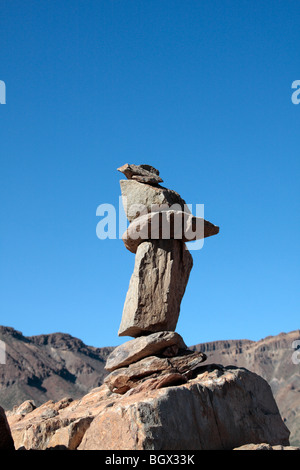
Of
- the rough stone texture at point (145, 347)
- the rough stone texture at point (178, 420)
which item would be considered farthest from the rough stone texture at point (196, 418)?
the rough stone texture at point (145, 347)

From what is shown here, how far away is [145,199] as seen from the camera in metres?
17.8

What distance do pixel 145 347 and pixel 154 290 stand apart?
5.80 feet

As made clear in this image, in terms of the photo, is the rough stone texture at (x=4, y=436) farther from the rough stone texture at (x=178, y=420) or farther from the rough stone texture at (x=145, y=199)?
the rough stone texture at (x=145, y=199)

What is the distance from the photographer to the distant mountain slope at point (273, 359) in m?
110

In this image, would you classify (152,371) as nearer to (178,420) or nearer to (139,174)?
(178,420)

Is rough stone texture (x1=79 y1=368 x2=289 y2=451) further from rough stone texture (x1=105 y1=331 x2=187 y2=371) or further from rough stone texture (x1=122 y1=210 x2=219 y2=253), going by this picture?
→ rough stone texture (x1=122 y1=210 x2=219 y2=253)

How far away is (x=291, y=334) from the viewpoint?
135 meters

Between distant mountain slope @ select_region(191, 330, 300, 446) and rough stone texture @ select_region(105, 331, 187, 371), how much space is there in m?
90.5

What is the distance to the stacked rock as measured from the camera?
1606cm

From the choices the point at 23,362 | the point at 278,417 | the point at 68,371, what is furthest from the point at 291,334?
the point at 278,417

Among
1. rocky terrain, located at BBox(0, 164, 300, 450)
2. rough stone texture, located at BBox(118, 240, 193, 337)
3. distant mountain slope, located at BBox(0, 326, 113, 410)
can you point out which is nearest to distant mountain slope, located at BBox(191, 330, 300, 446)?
distant mountain slope, located at BBox(0, 326, 113, 410)

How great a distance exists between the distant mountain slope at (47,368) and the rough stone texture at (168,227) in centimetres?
6310
